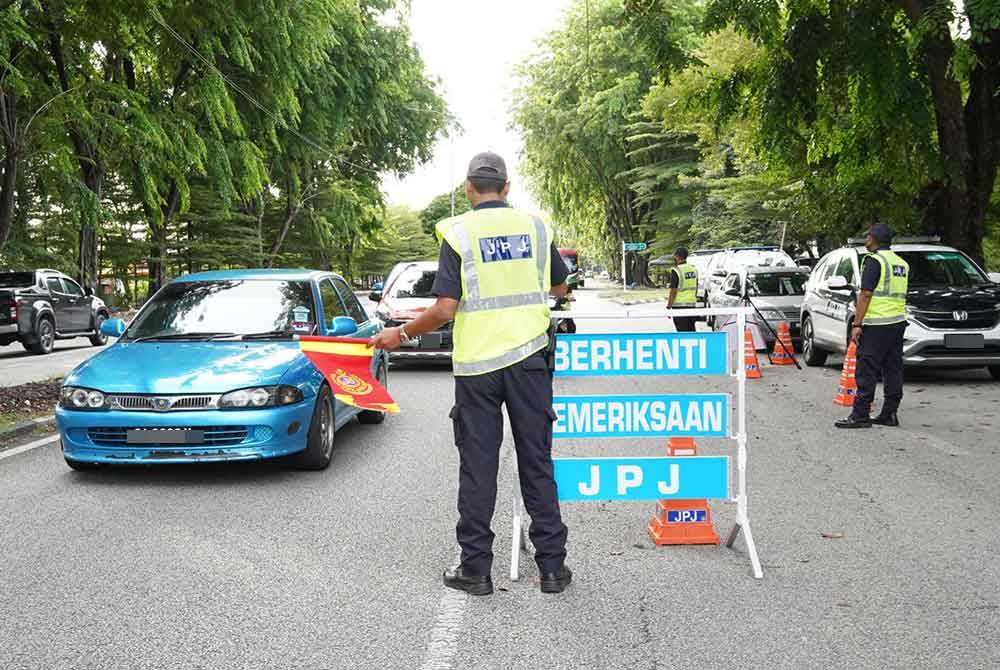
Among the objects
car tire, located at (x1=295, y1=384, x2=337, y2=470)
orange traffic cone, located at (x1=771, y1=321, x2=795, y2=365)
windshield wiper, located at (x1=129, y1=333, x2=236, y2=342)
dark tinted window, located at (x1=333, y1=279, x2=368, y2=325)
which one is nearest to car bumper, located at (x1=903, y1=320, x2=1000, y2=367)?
orange traffic cone, located at (x1=771, y1=321, x2=795, y2=365)

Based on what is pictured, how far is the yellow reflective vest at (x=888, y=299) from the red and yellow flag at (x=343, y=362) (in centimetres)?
598

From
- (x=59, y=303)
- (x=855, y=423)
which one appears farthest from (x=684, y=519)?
(x=59, y=303)

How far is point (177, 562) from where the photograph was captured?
212 inches

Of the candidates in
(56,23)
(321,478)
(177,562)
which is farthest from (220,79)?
(177,562)

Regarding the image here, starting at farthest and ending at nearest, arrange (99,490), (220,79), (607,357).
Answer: (220,79)
(99,490)
(607,357)

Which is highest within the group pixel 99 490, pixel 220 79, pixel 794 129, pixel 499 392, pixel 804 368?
pixel 220 79

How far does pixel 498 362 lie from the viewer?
4.72 m

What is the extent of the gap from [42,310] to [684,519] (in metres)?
18.9

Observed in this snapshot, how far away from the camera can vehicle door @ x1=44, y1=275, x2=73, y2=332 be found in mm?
21984

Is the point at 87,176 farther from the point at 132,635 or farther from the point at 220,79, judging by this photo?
the point at 132,635

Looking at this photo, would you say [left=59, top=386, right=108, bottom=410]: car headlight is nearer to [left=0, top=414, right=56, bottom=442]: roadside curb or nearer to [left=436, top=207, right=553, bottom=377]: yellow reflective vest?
[left=0, top=414, right=56, bottom=442]: roadside curb

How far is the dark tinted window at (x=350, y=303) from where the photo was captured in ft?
33.0

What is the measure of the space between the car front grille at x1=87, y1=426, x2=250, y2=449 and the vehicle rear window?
15719mm

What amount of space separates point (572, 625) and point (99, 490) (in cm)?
413
